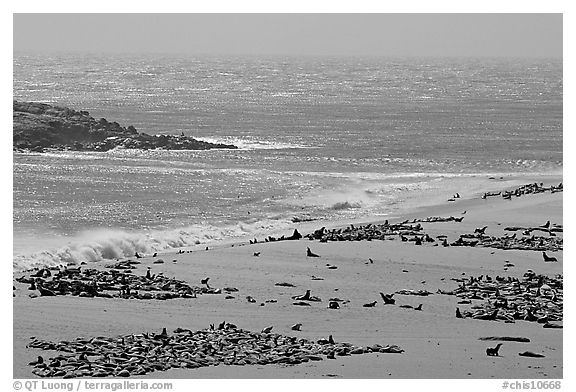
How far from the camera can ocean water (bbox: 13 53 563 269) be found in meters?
32.1

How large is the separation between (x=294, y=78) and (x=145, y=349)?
4825 inches

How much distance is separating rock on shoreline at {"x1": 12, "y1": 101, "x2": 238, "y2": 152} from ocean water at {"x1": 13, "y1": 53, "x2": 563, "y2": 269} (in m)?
1.47

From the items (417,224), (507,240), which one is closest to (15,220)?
(417,224)

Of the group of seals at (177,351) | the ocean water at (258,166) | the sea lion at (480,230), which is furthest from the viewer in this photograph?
the ocean water at (258,166)

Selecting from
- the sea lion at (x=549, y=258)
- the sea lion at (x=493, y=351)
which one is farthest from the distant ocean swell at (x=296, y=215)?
the sea lion at (x=493, y=351)

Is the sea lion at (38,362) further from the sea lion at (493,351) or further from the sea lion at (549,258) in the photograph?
the sea lion at (549,258)

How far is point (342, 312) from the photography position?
55.6 feet

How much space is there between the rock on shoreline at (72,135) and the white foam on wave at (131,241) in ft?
61.9

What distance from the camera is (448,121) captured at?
73.8 meters

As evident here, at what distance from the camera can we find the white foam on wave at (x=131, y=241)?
2485 cm

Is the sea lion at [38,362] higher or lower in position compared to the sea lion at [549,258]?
higher

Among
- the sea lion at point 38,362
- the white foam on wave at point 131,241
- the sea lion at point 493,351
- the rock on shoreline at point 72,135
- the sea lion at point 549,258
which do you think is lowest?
the white foam on wave at point 131,241

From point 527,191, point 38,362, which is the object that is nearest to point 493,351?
point 38,362

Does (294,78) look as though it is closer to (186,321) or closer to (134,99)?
(134,99)
